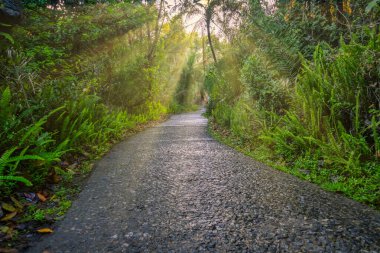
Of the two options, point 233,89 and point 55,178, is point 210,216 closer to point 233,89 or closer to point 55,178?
point 55,178

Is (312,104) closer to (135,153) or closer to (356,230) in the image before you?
(356,230)

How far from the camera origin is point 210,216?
3.08 metres

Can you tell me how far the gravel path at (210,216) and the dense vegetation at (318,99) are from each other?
0.58 meters

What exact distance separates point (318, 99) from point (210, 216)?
3.52 metres

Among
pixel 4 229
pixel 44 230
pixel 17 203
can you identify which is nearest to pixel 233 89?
pixel 17 203

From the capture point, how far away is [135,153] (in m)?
6.86

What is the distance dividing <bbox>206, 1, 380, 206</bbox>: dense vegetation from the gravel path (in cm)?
58

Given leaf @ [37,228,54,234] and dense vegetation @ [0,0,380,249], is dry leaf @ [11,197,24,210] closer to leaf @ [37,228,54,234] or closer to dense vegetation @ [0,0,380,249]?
dense vegetation @ [0,0,380,249]

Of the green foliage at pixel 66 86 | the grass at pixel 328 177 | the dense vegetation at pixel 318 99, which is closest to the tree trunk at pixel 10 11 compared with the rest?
the green foliage at pixel 66 86

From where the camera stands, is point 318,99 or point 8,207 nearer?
point 8,207

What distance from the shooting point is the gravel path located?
8.20 ft

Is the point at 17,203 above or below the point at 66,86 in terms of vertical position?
below

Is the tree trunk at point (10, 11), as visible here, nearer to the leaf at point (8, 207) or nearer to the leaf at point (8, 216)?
the leaf at point (8, 207)

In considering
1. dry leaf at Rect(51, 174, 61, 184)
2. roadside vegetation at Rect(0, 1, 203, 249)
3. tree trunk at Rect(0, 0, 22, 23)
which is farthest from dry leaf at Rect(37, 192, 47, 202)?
tree trunk at Rect(0, 0, 22, 23)
